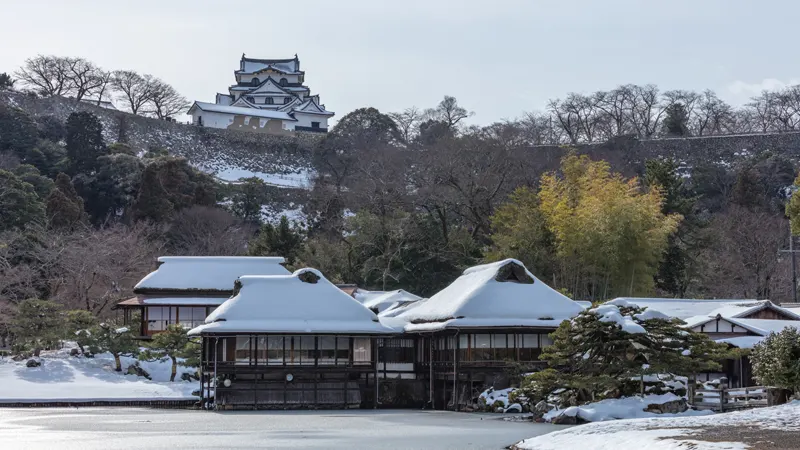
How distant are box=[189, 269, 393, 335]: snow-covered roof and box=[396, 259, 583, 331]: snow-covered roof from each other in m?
2.22

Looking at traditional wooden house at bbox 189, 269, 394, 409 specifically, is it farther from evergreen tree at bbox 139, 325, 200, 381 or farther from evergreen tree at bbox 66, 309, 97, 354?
evergreen tree at bbox 66, 309, 97, 354

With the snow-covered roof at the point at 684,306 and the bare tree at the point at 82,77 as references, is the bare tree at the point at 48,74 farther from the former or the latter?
the snow-covered roof at the point at 684,306

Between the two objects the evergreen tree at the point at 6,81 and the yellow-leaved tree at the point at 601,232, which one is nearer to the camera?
the yellow-leaved tree at the point at 601,232

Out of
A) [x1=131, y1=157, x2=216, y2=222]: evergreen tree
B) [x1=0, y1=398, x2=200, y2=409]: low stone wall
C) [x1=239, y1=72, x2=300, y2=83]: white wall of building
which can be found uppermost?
[x1=239, y1=72, x2=300, y2=83]: white wall of building

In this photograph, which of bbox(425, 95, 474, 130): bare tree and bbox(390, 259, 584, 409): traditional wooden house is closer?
bbox(390, 259, 584, 409): traditional wooden house

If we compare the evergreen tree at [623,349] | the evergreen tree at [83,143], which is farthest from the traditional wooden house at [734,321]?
the evergreen tree at [83,143]

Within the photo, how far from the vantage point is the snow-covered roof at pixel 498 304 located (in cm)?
3397

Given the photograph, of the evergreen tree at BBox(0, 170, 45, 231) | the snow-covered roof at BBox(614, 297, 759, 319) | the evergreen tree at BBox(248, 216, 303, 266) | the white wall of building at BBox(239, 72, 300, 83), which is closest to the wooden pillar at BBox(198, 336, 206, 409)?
the snow-covered roof at BBox(614, 297, 759, 319)

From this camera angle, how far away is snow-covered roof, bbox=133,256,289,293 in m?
44.7

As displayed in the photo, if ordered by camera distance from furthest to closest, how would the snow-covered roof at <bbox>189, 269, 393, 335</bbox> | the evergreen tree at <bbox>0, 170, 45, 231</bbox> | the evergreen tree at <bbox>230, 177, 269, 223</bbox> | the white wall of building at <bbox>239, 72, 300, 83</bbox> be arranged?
1. the white wall of building at <bbox>239, 72, 300, 83</bbox>
2. the evergreen tree at <bbox>230, 177, 269, 223</bbox>
3. the evergreen tree at <bbox>0, 170, 45, 231</bbox>
4. the snow-covered roof at <bbox>189, 269, 393, 335</bbox>

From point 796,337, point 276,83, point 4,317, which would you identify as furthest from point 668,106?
point 796,337

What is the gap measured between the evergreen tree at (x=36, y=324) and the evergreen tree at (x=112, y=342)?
1277mm

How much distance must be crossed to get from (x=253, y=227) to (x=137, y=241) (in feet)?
47.2

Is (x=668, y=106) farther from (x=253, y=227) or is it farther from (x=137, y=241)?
(x=137, y=241)
